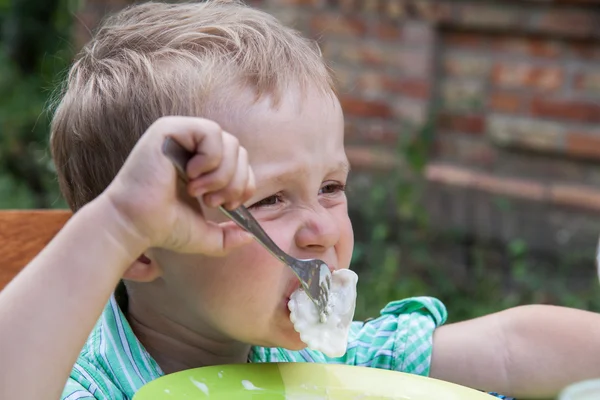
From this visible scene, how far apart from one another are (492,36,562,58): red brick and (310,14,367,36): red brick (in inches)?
22.2

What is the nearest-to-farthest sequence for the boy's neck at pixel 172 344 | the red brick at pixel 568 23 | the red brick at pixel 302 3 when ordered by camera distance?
the boy's neck at pixel 172 344 → the red brick at pixel 568 23 → the red brick at pixel 302 3

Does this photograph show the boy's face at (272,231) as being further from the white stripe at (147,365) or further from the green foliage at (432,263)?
the green foliage at (432,263)

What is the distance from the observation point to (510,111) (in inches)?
134

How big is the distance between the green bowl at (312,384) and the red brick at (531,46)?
2.23m

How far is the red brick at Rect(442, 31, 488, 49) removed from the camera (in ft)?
11.3

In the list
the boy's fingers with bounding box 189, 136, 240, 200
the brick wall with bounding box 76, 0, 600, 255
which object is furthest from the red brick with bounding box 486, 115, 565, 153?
the boy's fingers with bounding box 189, 136, 240, 200

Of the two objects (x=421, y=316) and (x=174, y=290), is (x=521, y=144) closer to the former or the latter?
(x=421, y=316)

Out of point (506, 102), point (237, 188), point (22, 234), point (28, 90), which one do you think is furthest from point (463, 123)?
point (28, 90)

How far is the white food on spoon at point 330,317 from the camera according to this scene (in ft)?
4.17

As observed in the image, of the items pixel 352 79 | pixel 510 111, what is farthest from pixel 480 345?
pixel 352 79

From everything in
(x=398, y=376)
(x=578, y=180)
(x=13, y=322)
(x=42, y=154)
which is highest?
(x=13, y=322)

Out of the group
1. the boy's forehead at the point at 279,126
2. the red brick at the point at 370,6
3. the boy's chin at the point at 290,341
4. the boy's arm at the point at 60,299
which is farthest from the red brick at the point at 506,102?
the boy's arm at the point at 60,299

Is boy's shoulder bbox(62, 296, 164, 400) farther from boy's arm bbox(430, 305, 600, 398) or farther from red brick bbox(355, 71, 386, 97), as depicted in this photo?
red brick bbox(355, 71, 386, 97)

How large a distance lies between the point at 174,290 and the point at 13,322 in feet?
1.11
